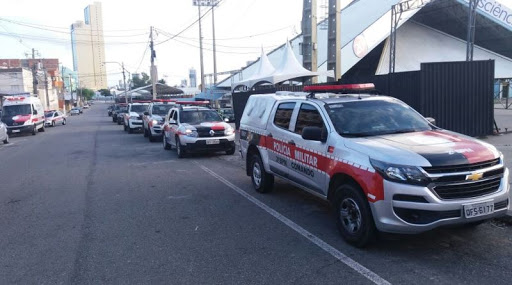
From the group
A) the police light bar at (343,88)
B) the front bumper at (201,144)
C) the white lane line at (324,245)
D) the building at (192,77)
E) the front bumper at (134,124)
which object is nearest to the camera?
the white lane line at (324,245)

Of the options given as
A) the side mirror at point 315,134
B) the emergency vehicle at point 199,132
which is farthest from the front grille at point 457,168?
the emergency vehicle at point 199,132

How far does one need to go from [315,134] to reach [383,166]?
1245mm

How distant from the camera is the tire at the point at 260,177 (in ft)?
25.6

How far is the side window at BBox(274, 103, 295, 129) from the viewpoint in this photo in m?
6.96

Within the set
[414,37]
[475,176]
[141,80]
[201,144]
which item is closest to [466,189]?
[475,176]

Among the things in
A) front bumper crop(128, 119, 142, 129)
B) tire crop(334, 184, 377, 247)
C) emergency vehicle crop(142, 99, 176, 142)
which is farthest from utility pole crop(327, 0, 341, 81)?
front bumper crop(128, 119, 142, 129)

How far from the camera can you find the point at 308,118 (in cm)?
638

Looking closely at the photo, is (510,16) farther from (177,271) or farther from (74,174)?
(177,271)

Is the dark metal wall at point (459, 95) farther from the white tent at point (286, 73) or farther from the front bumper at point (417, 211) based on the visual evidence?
the front bumper at point (417, 211)

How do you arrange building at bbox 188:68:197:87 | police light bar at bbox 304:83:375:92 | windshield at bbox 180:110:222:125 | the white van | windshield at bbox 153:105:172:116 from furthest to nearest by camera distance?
building at bbox 188:68:197:87 → the white van → windshield at bbox 153:105:172:116 → windshield at bbox 180:110:222:125 → police light bar at bbox 304:83:375:92

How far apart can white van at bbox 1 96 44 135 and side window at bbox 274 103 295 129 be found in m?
24.4

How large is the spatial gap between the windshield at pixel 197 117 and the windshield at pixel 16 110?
18.7 metres

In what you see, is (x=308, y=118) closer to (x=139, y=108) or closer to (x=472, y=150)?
(x=472, y=150)

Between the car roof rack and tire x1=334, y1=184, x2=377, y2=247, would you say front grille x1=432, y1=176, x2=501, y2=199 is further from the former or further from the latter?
the car roof rack
